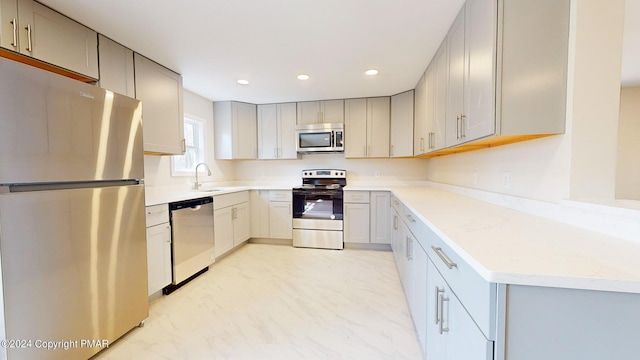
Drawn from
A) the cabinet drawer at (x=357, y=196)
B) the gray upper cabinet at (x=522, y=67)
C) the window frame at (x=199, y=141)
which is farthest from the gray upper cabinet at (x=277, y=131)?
the gray upper cabinet at (x=522, y=67)

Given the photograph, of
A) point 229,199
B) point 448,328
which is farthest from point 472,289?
point 229,199

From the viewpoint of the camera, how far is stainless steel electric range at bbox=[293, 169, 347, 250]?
3607 mm

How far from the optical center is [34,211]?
4.12 feet

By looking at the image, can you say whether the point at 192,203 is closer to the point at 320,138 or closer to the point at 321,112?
the point at 320,138

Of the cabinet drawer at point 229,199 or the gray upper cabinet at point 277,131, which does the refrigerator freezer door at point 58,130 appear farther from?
the gray upper cabinet at point 277,131

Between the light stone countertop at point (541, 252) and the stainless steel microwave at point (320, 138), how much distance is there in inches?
102

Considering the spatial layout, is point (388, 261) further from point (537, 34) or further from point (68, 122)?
point (68, 122)

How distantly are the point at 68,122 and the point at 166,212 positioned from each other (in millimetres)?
1094

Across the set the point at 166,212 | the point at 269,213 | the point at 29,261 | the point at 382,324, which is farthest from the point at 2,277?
the point at 269,213

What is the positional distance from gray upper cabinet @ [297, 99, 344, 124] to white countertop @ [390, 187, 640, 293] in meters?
2.85

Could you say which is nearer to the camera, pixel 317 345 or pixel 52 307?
pixel 52 307

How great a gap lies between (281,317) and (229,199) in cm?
182

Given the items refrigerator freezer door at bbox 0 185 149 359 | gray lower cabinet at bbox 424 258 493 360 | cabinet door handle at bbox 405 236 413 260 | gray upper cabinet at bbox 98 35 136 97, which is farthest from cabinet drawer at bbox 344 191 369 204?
gray upper cabinet at bbox 98 35 136 97

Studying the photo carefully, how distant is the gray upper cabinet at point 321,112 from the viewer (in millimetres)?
3846
